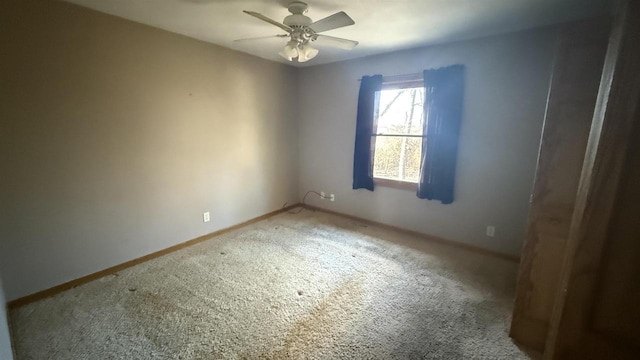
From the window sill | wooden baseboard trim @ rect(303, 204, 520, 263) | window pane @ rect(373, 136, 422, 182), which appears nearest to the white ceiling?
window pane @ rect(373, 136, 422, 182)

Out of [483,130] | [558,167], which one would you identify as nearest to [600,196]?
[558,167]

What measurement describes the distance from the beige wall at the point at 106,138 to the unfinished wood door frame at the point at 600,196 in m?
3.04

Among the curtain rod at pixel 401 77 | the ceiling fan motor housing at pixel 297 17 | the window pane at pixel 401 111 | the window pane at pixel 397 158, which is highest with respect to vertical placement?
the ceiling fan motor housing at pixel 297 17

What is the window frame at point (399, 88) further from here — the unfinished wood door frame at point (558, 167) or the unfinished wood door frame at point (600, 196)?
the unfinished wood door frame at point (600, 196)

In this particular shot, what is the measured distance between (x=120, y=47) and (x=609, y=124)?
3.14m

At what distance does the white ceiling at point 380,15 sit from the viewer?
2008 millimetres

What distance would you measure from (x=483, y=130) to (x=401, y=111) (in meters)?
0.98

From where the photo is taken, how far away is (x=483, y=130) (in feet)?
9.21

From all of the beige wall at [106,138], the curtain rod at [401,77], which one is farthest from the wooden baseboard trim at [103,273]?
the curtain rod at [401,77]

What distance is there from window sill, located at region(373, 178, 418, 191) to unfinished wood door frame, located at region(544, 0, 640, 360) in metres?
3.01

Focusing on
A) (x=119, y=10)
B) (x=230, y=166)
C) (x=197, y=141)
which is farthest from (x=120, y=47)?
(x=230, y=166)

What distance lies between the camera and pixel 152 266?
2.62m

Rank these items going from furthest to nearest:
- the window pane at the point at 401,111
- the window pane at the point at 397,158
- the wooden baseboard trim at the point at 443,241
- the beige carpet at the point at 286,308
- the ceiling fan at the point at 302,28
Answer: the window pane at the point at 397,158 < the window pane at the point at 401,111 < the wooden baseboard trim at the point at 443,241 < the ceiling fan at the point at 302,28 < the beige carpet at the point at 286,308

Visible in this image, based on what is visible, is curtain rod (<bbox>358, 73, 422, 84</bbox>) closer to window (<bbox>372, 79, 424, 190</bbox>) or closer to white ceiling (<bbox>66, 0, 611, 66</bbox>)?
window (<bbox>372, 79, 424, 190</bbox>)
